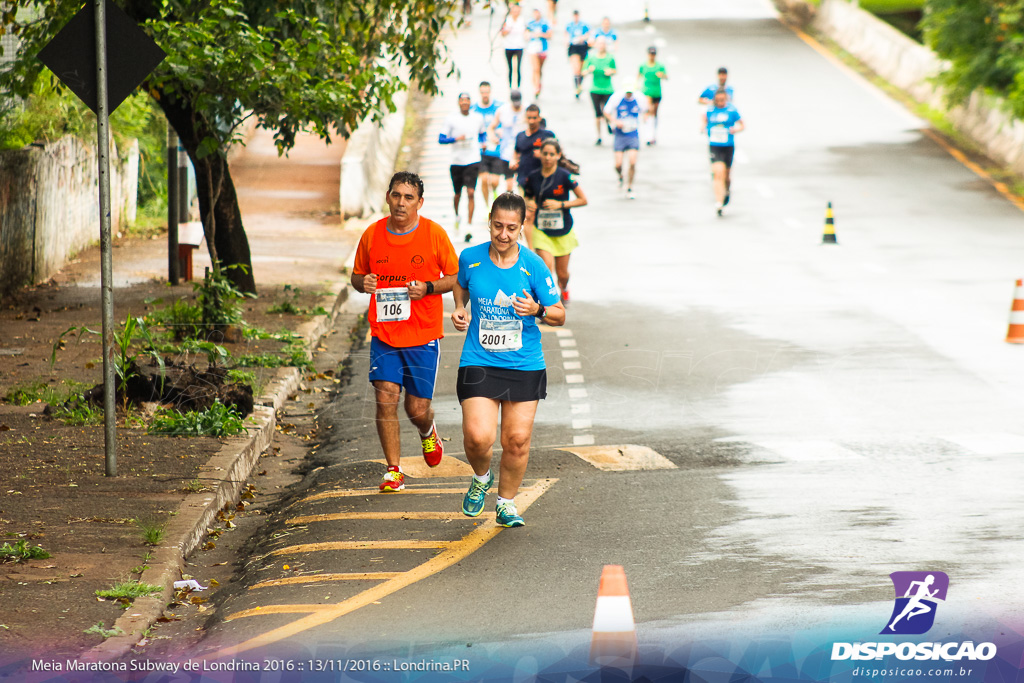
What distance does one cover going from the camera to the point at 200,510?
807 centimetres

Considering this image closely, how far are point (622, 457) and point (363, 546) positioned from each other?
2.74 metres

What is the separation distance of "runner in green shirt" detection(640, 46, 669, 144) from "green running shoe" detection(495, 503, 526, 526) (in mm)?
23449

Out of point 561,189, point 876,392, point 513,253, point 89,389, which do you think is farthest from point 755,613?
point 561,189

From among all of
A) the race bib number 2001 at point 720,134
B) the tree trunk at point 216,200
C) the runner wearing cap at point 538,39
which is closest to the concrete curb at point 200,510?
the tree trunk at point 216,200

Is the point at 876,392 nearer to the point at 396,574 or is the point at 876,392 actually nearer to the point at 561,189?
the point at 561,189

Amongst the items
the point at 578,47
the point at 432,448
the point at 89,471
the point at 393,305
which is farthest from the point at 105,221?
the point at 578,47

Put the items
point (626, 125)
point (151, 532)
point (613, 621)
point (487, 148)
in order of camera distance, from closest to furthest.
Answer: point (613, 621) < point (151, 532) < point (487, 148) < point (626, 125)

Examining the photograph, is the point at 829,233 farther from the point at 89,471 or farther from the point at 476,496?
the point at 89,471

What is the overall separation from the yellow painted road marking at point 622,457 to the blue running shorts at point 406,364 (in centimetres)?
146

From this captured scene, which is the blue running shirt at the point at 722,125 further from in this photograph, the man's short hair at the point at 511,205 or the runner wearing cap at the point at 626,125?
the man's short hair at the point at 511,205

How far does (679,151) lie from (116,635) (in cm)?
2581

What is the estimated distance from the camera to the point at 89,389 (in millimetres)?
11203

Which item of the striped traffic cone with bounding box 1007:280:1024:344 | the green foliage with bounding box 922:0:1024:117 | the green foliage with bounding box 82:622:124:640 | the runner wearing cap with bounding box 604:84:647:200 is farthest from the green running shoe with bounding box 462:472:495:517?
the green foliage with bounding box 922:0:1024:117

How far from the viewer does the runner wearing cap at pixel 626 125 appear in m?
25.0
